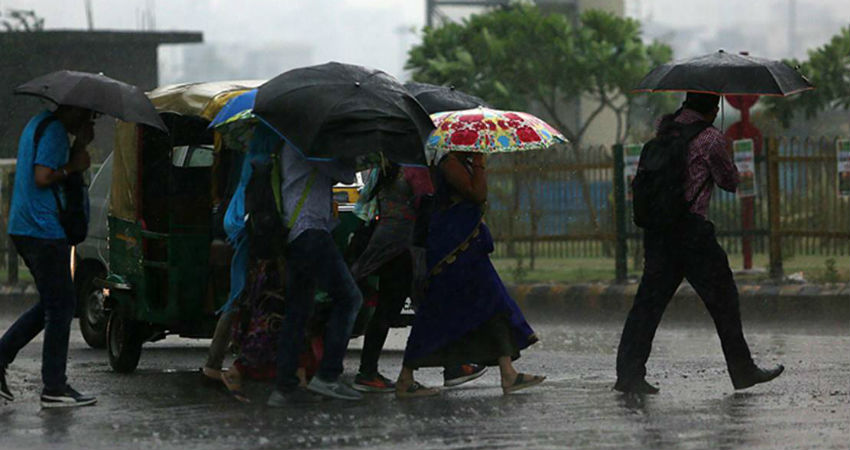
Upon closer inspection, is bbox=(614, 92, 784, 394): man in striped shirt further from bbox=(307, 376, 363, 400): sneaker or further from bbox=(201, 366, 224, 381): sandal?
bbox=(201, 366, 224, 381): sandal

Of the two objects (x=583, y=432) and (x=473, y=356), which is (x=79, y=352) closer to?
(x=473, y=356)

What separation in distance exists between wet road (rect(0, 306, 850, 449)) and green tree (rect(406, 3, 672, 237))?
28.9 metres

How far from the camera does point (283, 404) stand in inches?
372

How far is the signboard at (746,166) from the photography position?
1723 cm

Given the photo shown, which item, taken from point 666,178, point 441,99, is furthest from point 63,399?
point 666,178

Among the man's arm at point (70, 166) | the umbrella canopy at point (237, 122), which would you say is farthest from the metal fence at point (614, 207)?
the man's arm at point (70, 166)

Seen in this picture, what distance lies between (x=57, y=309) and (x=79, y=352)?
404 cm

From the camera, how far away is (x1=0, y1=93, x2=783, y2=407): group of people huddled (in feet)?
30.7

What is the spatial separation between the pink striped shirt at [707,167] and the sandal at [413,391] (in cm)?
179

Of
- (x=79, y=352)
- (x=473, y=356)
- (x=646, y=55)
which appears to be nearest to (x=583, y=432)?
(x=473, y=356)

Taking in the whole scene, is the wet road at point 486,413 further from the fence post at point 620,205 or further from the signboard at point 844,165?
the fence post at point 620,205

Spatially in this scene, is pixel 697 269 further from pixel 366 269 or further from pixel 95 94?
pixel 95 94

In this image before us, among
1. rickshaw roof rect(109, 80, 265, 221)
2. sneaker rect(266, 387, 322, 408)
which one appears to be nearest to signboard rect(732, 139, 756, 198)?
rickshaw roof rect(109, 80, 265, 221)

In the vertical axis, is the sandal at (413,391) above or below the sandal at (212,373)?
below
